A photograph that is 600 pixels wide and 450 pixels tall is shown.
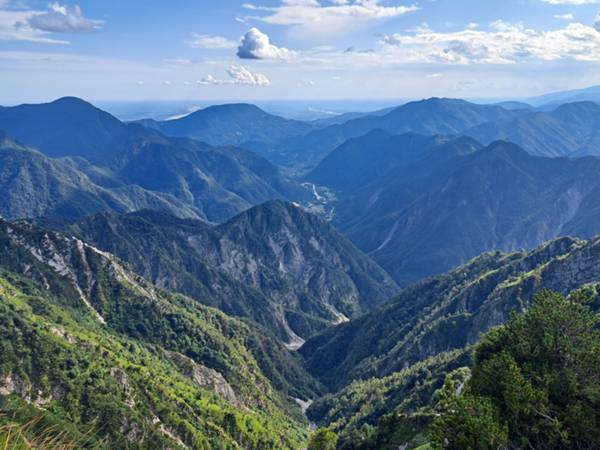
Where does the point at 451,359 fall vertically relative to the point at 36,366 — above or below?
below

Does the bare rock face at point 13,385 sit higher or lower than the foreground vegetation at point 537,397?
lower

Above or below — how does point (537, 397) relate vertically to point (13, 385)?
above

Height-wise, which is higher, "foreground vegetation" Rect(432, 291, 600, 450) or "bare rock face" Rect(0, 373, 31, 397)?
"foreground vegetation" Rect(432, 291, 600, 450)

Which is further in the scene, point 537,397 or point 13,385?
point 13,385

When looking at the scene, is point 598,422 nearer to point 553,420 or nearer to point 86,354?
point 553,420

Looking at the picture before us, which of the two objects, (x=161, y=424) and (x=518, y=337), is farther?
(x=161, y=424)

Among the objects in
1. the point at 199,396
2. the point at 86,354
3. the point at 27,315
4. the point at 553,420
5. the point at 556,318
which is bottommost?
the point at 199,396

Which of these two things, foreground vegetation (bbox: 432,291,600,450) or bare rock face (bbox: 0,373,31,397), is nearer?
foreground vegetation (bbox: 432,291,600,450)

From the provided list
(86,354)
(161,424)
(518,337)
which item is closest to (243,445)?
(161,424)

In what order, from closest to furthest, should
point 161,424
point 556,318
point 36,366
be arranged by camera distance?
point 556,318
point 36,366
point 161,424

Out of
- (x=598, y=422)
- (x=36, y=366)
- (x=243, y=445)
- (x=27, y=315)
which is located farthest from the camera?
(x=243, y=445)

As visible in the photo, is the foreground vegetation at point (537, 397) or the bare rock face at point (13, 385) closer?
the foreground vegetation at point (537, 397)
